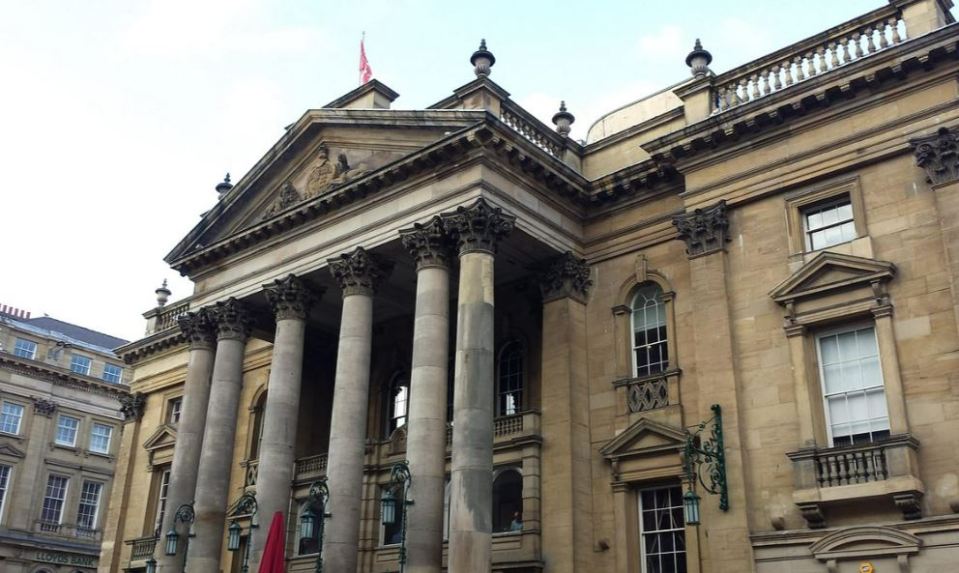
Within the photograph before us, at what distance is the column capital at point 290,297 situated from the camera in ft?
78.7

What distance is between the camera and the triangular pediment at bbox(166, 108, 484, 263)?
72.0ft

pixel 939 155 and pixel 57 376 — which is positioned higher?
pixel 57 376

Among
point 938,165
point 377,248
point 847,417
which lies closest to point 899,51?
point 938,165

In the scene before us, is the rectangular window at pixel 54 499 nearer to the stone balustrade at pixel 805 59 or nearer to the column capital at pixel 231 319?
the column capital at pixel 231 319

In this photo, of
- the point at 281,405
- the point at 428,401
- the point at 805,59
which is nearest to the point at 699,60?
the point at 805,59

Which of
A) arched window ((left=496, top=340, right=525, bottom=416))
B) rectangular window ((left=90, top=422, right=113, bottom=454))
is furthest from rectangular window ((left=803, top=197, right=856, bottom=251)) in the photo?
rectangular window ((left=90, top=422, right=113, bottom=454))

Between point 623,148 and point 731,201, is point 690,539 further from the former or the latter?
point 623,148

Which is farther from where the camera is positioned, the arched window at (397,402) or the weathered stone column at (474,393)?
the arched window at (397,402)

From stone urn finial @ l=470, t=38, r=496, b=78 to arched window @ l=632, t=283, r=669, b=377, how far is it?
20.6 feet

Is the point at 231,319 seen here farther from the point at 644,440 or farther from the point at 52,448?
the point at 52,448

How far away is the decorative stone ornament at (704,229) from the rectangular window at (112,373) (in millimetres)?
44109

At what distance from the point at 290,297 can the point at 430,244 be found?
5.03 meters

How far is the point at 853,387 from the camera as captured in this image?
57.4ft

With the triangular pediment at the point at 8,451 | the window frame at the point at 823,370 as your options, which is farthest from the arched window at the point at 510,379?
the triangular pediment at the point at 8,451
